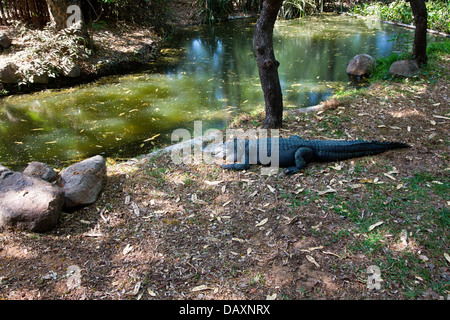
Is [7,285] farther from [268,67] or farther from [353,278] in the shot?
[268,67]

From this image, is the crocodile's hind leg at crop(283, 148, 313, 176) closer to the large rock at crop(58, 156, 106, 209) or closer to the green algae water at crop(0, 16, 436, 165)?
the green algae water at crop(0, 16, 436, 165)

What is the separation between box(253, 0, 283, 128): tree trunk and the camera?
4132mm

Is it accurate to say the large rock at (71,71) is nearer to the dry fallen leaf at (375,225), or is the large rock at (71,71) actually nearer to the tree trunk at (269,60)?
the tree trunk at (269,60)

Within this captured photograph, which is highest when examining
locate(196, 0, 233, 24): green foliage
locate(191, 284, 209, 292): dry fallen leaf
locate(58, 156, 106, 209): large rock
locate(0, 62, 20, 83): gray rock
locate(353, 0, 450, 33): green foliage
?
locate(196, 0, 233, 24): green foliage

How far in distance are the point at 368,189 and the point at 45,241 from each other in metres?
3.20

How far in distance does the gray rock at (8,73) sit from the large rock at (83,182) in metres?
5.11

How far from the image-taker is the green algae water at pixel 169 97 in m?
5.25

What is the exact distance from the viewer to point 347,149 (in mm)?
3803

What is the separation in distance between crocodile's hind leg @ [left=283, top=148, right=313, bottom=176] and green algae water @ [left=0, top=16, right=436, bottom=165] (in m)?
1.94

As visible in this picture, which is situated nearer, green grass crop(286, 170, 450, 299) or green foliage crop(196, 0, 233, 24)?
green grass crop(286, 170, 450, 299)

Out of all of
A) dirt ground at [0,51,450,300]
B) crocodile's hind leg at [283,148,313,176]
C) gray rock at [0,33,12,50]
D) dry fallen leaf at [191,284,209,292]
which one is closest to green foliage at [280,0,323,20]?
gray rock at [0,33,12,50]

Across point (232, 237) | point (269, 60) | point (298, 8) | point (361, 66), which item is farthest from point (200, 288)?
point (298, 8)

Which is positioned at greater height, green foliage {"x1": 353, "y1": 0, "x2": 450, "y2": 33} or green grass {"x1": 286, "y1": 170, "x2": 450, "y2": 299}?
green foliage {"x1": 353, "y1": 0, "x2": 450, "y2": 33}

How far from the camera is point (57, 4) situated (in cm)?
816
